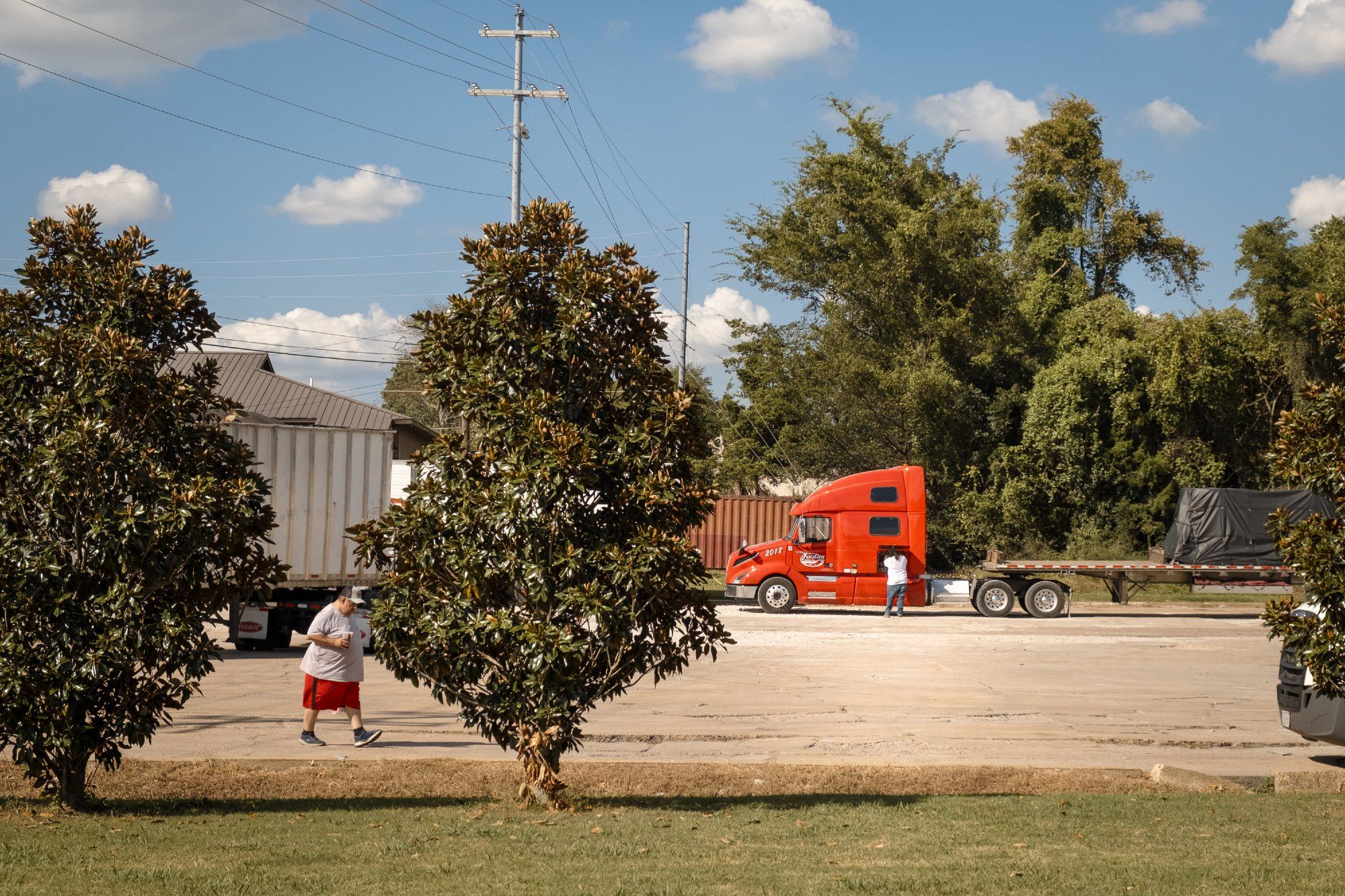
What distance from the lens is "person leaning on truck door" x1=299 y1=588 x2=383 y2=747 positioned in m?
11.6

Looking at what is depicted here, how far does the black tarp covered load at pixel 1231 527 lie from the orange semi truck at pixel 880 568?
1.36 feet

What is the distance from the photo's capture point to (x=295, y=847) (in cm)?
680

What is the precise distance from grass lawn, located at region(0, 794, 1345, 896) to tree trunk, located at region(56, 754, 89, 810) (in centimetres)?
17

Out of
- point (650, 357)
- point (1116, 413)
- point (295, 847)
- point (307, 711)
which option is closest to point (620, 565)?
point (650, 357)

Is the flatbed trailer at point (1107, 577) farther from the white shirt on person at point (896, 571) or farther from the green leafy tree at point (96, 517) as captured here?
the green leafy tree at point (96, 517)

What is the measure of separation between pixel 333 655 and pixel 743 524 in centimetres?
2874

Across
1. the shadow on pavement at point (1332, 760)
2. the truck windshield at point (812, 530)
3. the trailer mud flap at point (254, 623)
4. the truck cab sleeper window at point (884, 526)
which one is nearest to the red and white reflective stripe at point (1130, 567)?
the truck cab sleeper window at point (884, 526)

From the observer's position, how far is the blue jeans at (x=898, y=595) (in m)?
28.2

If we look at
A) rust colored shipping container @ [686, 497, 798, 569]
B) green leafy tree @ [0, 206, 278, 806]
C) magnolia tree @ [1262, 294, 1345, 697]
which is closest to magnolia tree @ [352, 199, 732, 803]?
green leafy tree @ [0, 206, 278, 806]

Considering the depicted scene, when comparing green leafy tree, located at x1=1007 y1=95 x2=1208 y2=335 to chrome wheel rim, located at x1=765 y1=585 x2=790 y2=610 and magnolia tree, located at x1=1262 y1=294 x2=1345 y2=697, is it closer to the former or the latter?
chrome wheel rim, located at x1=765 y1=585 x2=790 y2=610

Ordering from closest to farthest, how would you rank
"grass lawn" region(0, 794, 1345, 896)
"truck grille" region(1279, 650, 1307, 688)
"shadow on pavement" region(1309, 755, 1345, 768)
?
"grass lawn" region(0, 794, 1345, 896) → "truck grille" region(1279, 650, 1307, 688) → "shadow on pavement" region(1309, 755, 1345, 768)

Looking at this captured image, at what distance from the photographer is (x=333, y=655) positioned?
11797 millimetres

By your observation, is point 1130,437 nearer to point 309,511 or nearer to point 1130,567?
point 1130,567

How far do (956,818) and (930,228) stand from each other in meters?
38.1
